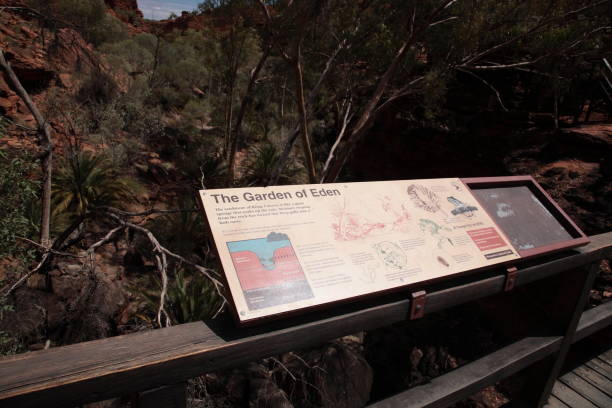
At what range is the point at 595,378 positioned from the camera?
259 centimetres

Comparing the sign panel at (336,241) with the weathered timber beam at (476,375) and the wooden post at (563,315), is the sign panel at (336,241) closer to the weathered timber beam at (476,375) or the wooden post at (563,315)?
the weathered timber beam at (476,375)

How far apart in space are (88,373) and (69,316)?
382 centimetres

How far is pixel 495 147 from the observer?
340 inches

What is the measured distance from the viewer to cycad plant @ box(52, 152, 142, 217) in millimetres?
6785

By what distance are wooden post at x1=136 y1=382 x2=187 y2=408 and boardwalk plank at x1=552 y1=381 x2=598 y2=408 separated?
2503mm

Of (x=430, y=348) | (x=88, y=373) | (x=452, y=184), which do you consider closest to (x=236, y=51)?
(x=430, y=348)

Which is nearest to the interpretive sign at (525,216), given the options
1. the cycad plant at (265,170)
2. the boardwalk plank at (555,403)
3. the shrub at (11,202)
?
the boardwalk plank at (555,403)

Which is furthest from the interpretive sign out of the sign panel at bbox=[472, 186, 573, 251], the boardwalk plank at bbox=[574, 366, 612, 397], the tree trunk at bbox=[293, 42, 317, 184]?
the tree trunk at bbox=[293, 42, 317, 184]

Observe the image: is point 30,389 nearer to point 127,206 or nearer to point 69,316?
point 69,316

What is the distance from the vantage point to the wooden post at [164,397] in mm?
944

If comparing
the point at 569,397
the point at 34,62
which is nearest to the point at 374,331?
the point at 569,397

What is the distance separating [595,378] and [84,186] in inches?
302

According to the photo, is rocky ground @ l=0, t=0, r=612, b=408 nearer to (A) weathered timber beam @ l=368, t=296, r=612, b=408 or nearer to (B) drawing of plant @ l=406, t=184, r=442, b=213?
(A) weathered timber beam @ l=368, t=296, r=612, b=408

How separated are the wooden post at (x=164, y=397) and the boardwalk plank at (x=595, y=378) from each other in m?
2.79
